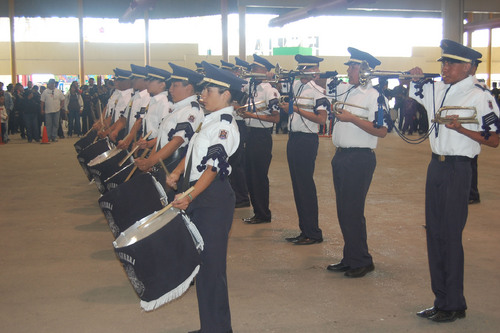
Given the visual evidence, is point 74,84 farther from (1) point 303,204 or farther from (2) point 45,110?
(1) point 303,204

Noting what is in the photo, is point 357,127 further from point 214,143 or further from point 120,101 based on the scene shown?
point 120,101

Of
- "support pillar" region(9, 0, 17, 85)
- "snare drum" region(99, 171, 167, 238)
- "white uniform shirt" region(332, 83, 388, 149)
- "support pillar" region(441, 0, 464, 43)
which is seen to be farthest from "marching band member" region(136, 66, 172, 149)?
"support pillar" region(9, 0, 17, 85)

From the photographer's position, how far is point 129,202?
14.3 feet

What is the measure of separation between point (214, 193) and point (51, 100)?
1644 cm

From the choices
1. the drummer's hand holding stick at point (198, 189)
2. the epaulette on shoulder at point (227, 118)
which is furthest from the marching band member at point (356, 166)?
the drummer's hand holding stick at point (198, 189)

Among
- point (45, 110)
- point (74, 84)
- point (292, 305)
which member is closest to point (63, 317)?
point (292, 305)

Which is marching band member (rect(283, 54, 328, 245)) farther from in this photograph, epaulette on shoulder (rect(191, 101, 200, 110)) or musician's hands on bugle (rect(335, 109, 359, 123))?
epaulette on shoulder (rect(191, 101, 200, 110))

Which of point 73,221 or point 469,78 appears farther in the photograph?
point 73,221

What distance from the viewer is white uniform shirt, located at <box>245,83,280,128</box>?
748cm

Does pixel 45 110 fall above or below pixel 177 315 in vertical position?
above

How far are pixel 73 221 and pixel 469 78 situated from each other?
212 inches

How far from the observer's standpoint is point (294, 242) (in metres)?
6.53

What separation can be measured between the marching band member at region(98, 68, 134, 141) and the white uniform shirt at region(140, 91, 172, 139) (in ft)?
7.95

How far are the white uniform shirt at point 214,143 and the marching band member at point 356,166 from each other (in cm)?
180
